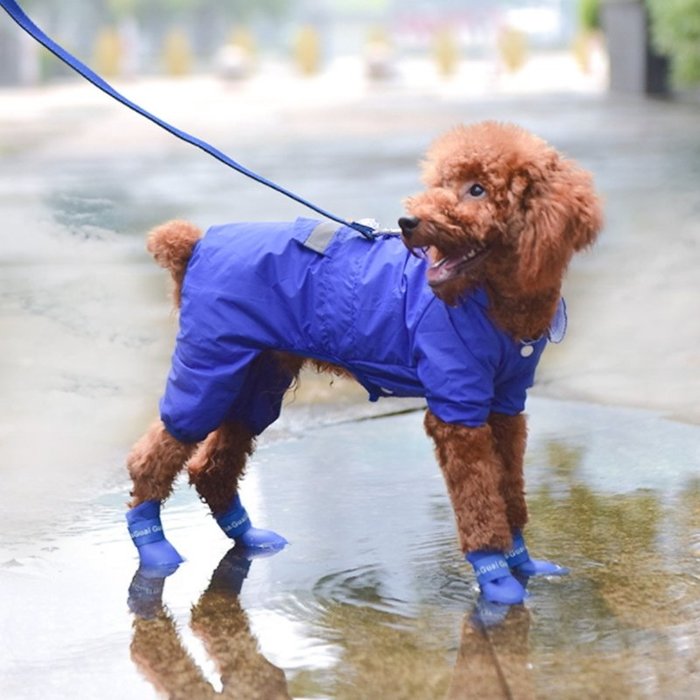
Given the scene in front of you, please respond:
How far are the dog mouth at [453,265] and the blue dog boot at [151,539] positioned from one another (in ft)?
3.93

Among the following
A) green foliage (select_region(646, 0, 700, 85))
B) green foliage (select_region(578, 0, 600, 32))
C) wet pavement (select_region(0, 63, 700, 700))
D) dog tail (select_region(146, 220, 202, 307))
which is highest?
dog tail (select_region(146, 220, 202, 307))

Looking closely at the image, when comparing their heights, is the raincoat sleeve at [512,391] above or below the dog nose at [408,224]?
below

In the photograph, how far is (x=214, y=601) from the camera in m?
4.19

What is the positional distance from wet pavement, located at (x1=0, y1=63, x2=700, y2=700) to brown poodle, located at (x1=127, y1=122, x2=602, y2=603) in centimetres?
24

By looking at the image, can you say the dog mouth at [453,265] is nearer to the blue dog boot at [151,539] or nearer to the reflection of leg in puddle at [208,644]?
the reflection of leg in puddle at [208,644]

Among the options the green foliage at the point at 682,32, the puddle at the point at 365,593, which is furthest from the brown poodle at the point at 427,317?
the green foliage at the point at 682,32

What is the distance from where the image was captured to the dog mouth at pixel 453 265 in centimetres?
391

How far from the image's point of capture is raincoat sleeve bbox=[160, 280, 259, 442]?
433 centimetres

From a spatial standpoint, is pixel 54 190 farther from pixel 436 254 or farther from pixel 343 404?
pixel 436 254

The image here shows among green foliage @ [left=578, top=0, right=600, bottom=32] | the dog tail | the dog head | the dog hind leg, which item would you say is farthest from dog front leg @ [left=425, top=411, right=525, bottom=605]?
green foliage @ [left=578, top=0, right=600, bottom=32]

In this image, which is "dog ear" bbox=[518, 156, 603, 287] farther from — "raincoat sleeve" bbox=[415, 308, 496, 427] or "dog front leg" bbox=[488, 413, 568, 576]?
"dog front leg" bbox=[488, 413, 568, 576]

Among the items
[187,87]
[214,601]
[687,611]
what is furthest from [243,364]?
[187,87]

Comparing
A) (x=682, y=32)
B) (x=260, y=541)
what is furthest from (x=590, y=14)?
(x=260, y=541)

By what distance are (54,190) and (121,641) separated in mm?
8953
